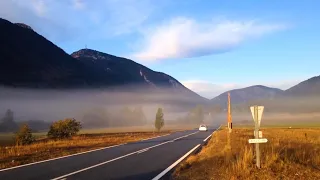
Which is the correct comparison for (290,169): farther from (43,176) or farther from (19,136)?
(19,136)

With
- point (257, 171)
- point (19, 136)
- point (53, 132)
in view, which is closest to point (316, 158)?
point (257, 171)

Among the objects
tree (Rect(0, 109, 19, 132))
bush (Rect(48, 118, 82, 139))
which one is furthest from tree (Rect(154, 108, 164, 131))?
tree (Rect(0, 109, 19, 132))

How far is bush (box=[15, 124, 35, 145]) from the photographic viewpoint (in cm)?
3900

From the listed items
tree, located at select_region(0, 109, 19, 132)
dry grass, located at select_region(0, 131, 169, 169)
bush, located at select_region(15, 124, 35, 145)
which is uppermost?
tree, located at select_region(0, 109, 19, 132)

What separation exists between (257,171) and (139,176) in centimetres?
386

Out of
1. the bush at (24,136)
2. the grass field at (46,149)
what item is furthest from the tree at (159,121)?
the bush at (24,136)

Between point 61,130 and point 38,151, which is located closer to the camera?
point 38,151

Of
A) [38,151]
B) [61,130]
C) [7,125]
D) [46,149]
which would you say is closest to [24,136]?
[61,130]

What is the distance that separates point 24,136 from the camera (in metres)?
39.2

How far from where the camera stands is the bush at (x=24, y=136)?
39.0 meters

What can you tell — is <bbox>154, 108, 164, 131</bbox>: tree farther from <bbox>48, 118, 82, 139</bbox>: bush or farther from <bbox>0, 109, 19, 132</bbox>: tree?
<bbox>0, 109, 19, 132</bbox>: tree

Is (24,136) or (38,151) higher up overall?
(24,136)

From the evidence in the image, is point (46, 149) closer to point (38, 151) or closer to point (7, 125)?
point (38, 151)

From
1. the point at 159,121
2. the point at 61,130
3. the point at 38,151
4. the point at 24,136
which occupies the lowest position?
the point at 38,151
